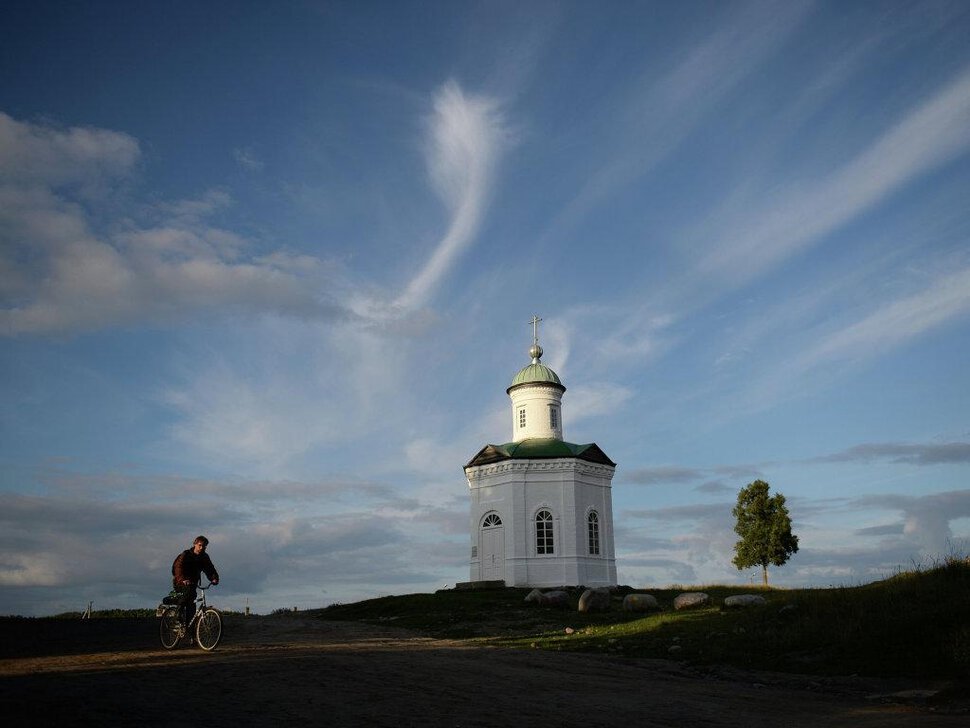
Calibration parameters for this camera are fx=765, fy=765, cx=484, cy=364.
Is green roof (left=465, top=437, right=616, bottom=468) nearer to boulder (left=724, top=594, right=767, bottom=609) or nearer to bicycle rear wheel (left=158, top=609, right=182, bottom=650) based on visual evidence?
boulder (left=724, top=594, right=767, bottom=609)

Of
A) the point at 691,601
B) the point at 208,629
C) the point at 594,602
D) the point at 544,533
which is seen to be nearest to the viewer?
the point at 208,629

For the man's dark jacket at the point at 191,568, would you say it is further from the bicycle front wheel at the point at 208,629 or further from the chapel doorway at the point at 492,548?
the chapel doorway at the point at 492,548

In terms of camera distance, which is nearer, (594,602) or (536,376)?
(594,602)

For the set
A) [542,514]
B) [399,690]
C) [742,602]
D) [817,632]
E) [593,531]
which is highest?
[542,514]

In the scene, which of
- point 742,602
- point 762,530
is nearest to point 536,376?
point 762,530

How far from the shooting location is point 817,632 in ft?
50.7

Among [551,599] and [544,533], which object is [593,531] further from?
[551,599]

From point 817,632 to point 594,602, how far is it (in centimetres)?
1170

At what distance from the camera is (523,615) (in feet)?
86.3

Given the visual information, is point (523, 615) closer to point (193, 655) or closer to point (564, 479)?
point (564, 479)

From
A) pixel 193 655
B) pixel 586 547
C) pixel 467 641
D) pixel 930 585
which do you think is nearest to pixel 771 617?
pixel 930 585

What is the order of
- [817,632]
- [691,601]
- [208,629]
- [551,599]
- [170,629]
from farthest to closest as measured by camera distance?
[551,599]
[691,601]
[817,632]
[170,629]
[208,629]

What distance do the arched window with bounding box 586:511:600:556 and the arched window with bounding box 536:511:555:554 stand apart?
6.80 ft

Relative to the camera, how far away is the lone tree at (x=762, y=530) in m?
43.3
